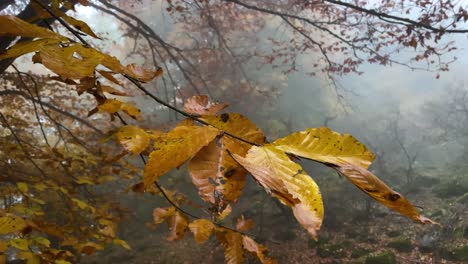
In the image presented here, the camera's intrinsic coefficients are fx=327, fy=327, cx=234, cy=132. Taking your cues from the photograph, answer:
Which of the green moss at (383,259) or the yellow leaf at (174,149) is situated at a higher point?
the yellow leaf at (174,149)

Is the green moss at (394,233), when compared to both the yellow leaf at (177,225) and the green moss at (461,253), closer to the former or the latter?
the green moss at (461,253)

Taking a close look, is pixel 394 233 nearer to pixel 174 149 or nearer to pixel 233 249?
pixel 233 249

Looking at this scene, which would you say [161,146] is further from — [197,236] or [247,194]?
[247,194]

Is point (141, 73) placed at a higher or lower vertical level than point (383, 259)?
higher

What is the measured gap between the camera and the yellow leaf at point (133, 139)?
69 cm

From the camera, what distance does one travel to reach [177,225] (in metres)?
1.30

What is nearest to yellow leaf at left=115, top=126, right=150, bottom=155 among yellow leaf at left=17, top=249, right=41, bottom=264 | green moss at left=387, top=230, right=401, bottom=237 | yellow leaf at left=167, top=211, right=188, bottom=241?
yellow leaf at left=167, top=211, right=188, bottom=241

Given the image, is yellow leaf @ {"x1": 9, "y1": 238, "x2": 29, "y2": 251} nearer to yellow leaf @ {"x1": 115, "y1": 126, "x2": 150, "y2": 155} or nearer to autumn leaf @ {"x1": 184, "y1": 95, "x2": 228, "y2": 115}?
yellow leaf @ {"x1": 115, "y1": 126, "x2": 150, "y2": 155}

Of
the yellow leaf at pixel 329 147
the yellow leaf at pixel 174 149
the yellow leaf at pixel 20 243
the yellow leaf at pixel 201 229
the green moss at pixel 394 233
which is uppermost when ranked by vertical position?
the yellow leaf at pixel 174 149

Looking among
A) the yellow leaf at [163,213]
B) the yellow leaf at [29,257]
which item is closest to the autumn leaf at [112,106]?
the yellow leaf at [163,213]

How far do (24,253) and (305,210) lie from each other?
55.8 inches

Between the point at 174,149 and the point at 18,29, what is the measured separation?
1.12ft

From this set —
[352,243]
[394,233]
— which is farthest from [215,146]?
[394,233]

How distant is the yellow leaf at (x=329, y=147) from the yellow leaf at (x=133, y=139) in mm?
322
